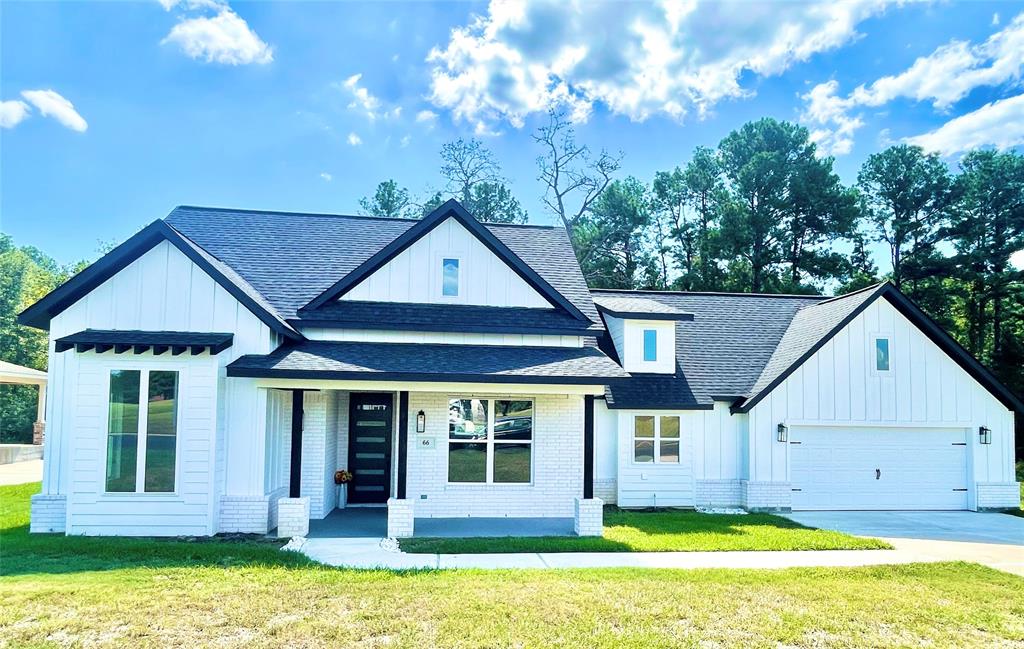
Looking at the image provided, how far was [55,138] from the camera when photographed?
2155 centimetres

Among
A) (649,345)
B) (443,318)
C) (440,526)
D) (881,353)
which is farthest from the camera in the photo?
(649,345)

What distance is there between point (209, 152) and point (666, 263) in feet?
86.8

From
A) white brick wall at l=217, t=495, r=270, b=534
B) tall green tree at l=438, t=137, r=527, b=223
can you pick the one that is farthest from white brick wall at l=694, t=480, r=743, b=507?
tall green tree at l=438, t=137, r=527, b=223

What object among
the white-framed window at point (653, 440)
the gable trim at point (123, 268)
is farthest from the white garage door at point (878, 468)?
the gable trim at point (123, 268)

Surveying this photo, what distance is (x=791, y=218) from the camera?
36.4 meters

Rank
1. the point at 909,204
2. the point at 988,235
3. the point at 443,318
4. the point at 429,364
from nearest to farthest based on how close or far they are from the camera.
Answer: the point at 429,364, the point at 443,318, the point at 988,235, the point at 909,204

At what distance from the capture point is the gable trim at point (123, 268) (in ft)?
35.9

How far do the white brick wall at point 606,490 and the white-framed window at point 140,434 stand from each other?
877 centimetres

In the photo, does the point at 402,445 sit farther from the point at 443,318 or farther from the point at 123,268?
the point at 123,268

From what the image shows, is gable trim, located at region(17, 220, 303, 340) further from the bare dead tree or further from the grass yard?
the bare dead tree

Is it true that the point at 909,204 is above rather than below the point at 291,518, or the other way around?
above

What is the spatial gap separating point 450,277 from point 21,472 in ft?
50.3

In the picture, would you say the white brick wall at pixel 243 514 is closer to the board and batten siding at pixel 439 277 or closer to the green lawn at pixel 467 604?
the green lawn at pixel 467 604

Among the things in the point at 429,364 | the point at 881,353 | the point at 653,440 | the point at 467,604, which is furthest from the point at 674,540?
the point at 881,353
